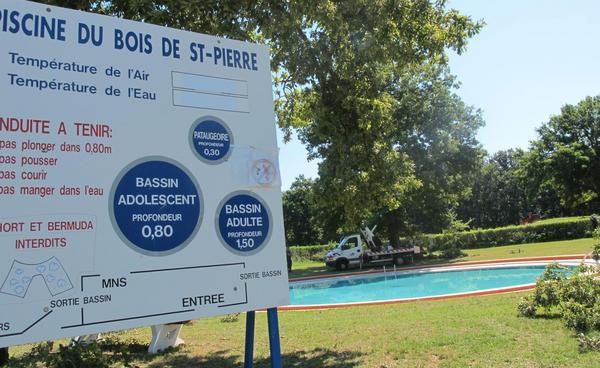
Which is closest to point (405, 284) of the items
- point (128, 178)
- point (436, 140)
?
point (436, 140)

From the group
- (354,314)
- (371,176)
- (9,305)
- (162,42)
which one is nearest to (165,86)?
(162,42)

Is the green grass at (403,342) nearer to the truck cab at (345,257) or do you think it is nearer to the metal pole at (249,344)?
the metal pole at (249,344)

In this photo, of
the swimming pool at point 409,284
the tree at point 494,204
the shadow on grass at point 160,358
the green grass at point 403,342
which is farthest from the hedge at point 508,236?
the tree at point 494,204

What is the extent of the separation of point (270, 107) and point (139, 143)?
1.15 metres

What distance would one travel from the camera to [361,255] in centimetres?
3103

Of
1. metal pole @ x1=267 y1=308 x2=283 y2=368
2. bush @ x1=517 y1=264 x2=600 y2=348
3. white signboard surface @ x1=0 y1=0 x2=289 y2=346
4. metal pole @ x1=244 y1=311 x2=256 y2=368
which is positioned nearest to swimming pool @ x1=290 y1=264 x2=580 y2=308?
bush @ x1=517 y1=264 x2=600 y2=348

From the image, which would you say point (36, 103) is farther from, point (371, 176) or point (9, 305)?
point (371, 176)

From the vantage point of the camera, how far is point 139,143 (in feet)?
10.5

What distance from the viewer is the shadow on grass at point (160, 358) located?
4.98 meters

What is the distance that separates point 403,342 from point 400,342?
67 mm

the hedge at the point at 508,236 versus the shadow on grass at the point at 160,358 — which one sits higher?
the hedge at the point at 508,236

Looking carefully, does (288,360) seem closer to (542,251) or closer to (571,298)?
(571,298)

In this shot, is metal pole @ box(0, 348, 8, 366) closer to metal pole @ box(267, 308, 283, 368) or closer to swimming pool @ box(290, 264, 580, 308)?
metal pole @ box(267, 308, 283, 368)

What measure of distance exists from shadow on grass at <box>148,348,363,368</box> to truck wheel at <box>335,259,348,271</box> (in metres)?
24.0
